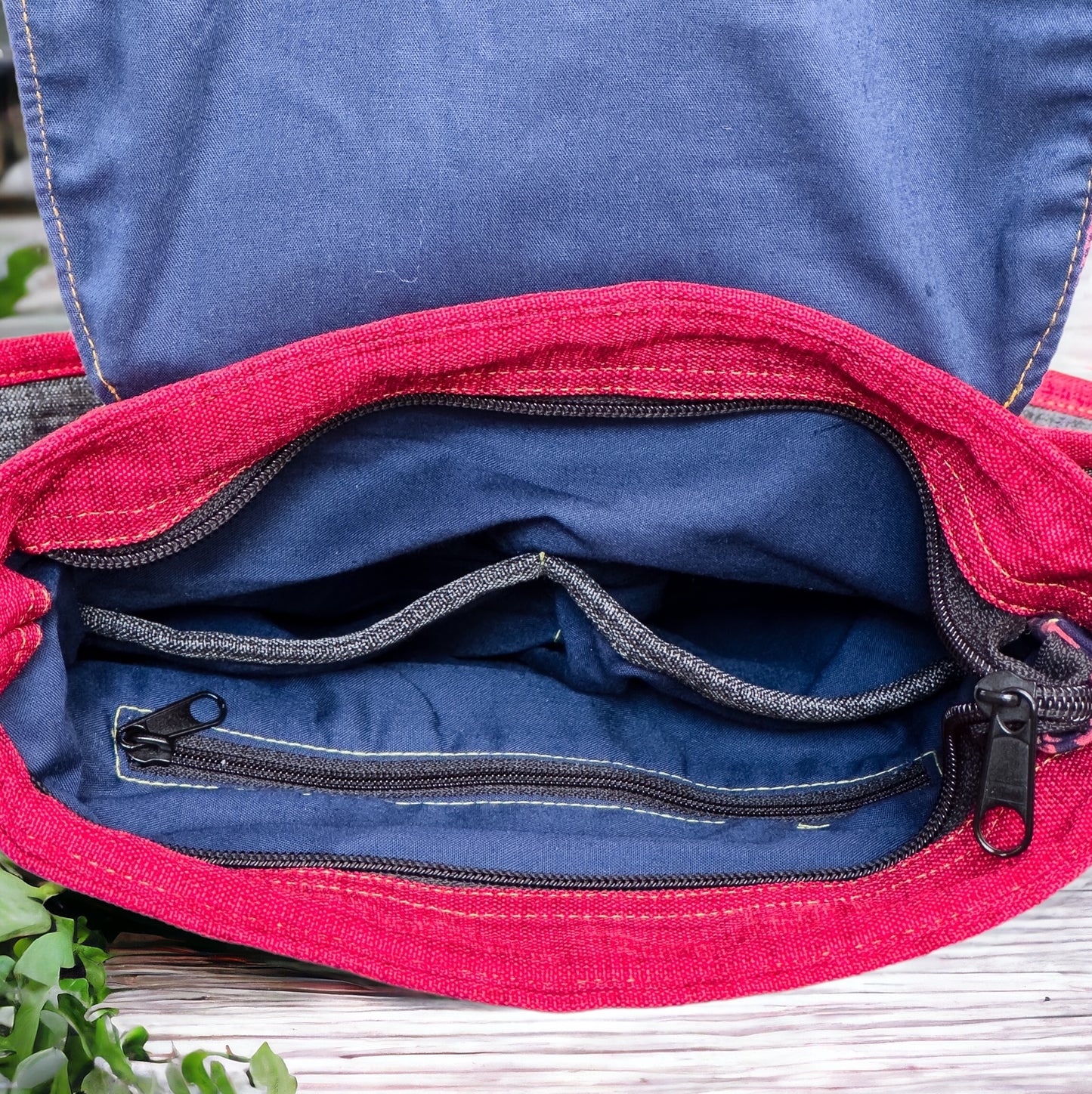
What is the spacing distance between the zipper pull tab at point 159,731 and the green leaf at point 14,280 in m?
0.43

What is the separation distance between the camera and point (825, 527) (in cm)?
58

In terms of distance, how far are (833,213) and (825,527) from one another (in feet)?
0.53

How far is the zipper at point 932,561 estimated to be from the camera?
20.1 inches

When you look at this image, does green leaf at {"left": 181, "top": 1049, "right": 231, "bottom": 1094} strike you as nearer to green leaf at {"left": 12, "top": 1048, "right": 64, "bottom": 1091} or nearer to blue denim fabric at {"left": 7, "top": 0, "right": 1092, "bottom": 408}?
green leaf at {"left": 12, "top": 1048, "right": 64, "bottom": 1091}

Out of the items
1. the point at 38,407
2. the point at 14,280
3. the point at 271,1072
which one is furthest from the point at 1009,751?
the point at 14,280

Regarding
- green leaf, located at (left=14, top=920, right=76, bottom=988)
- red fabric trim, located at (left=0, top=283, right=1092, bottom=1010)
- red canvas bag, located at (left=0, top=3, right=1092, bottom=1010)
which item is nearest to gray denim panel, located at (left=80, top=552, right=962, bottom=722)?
red canvas bag, located at (left=0, top=3, right=1092, bottom=1010)

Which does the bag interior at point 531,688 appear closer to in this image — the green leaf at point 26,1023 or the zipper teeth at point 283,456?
the zipper teeth at point 283,456

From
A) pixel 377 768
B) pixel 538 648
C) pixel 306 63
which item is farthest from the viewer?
pixel 538 648

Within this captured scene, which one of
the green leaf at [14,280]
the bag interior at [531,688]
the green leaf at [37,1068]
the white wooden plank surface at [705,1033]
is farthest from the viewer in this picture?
the green leaf at [14,280]

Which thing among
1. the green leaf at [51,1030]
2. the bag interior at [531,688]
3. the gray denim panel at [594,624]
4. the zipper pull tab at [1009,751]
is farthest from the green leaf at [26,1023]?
the zipper pull tab at [1009,751]

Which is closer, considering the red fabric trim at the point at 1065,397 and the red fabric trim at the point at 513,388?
the red fabric trim at the point at 513,388

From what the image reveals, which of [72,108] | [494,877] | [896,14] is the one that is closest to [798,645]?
[494,877]

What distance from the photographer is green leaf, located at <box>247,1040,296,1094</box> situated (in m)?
0.40

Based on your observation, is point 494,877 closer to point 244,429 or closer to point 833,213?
point 244,429
